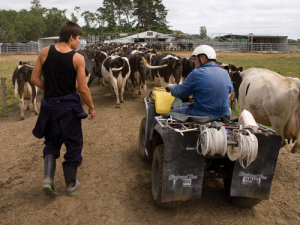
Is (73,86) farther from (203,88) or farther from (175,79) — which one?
(175,79)

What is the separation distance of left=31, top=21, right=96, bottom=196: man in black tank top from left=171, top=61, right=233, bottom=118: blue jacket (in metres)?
1.37

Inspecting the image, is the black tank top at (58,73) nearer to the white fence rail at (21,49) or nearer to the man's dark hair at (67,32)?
the man's dark hair at (67,32)

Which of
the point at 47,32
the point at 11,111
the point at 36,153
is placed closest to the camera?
the point at 36,153

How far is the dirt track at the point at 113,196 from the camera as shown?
3451mm

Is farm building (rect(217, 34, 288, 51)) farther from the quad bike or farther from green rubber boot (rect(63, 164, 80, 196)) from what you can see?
green rubber boot (rect(63, 164, 80, 196))

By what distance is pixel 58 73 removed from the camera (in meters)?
3.56

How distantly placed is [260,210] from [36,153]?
4243 mm

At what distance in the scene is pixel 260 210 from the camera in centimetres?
366

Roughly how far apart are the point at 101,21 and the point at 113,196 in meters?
76.2

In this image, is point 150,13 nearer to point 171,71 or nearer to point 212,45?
point 212,45

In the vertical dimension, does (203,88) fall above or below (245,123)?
above

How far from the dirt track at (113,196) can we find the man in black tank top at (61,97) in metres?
Answer: 0.40

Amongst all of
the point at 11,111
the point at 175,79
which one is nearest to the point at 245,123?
the point at 175,79

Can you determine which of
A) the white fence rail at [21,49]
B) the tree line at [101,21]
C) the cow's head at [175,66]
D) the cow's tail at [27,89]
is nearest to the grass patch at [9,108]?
the cow's tail at [27,89]
